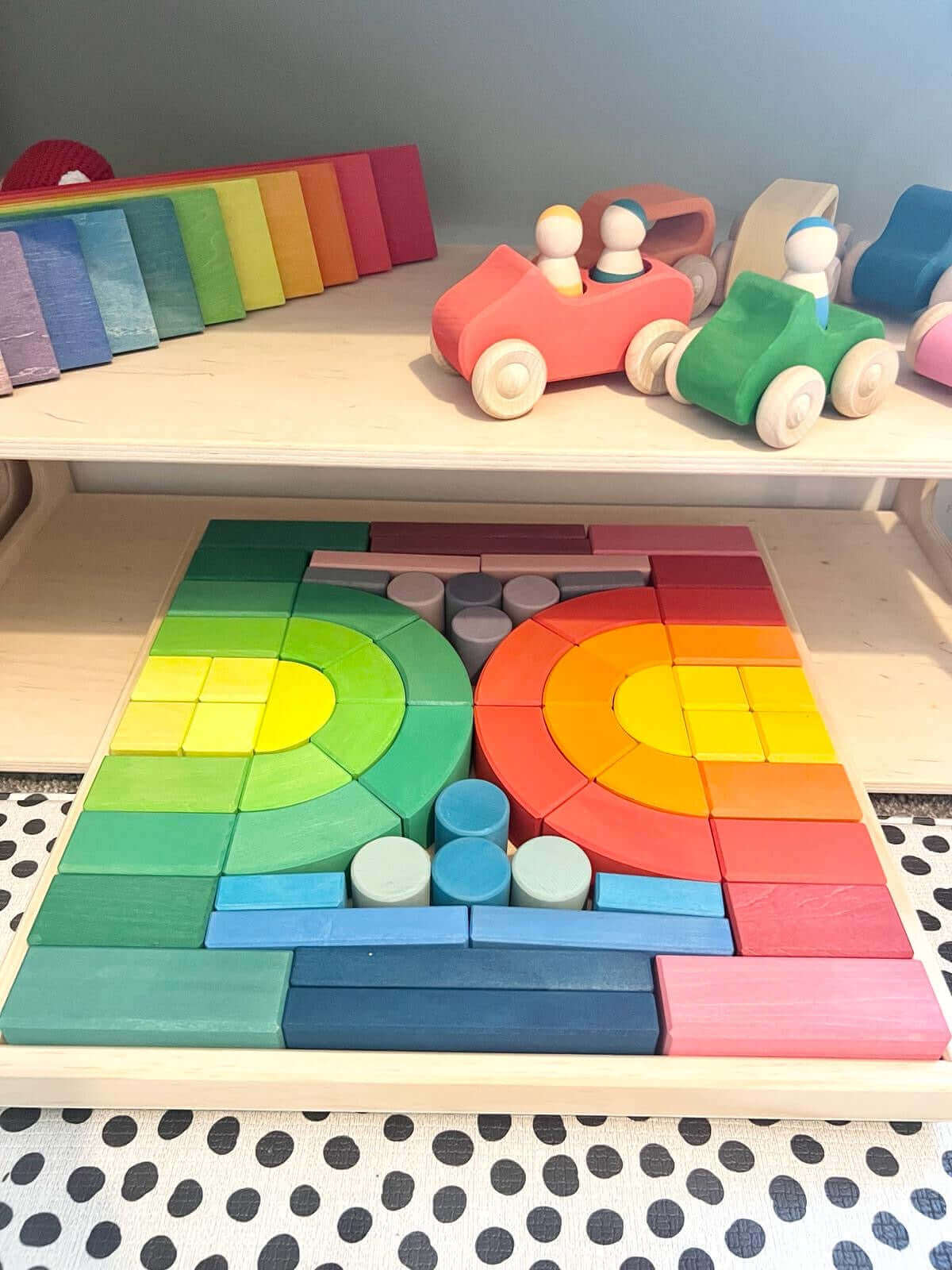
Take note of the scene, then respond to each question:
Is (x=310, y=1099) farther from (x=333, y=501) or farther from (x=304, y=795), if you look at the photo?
(x=333, y=501)

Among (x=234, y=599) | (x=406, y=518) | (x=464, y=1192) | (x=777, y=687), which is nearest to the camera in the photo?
(x=464, y=1192)

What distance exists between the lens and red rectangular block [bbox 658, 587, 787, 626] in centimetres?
107

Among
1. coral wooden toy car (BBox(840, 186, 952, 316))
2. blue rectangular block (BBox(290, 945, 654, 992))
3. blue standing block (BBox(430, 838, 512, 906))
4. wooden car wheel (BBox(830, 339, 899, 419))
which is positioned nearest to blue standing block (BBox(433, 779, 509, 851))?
blue standing block (BBox(430, 838, 512, 906))

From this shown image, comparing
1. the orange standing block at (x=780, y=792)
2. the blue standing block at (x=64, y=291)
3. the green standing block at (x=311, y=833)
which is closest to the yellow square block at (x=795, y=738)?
the orange standing block at (x=780, y=792)

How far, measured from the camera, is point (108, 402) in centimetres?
79

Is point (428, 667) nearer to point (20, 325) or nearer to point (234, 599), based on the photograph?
point (234, 599)

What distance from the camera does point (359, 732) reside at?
0.92m

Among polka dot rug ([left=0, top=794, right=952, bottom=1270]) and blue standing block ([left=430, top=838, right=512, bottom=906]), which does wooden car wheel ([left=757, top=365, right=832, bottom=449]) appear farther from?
polka dot rug ([left=0, top=794, right=952, bottom=1270])

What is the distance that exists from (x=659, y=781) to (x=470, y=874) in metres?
0.21

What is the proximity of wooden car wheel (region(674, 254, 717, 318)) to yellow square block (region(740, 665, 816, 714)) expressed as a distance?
1.24ft

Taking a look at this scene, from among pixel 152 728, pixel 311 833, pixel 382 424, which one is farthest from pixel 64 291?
pixel 311 833

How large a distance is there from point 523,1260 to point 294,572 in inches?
29.4

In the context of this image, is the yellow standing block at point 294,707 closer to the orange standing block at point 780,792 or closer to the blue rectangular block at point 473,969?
the blue rectangular block at point 473,969

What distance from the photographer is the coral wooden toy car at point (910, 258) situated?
875 mm
